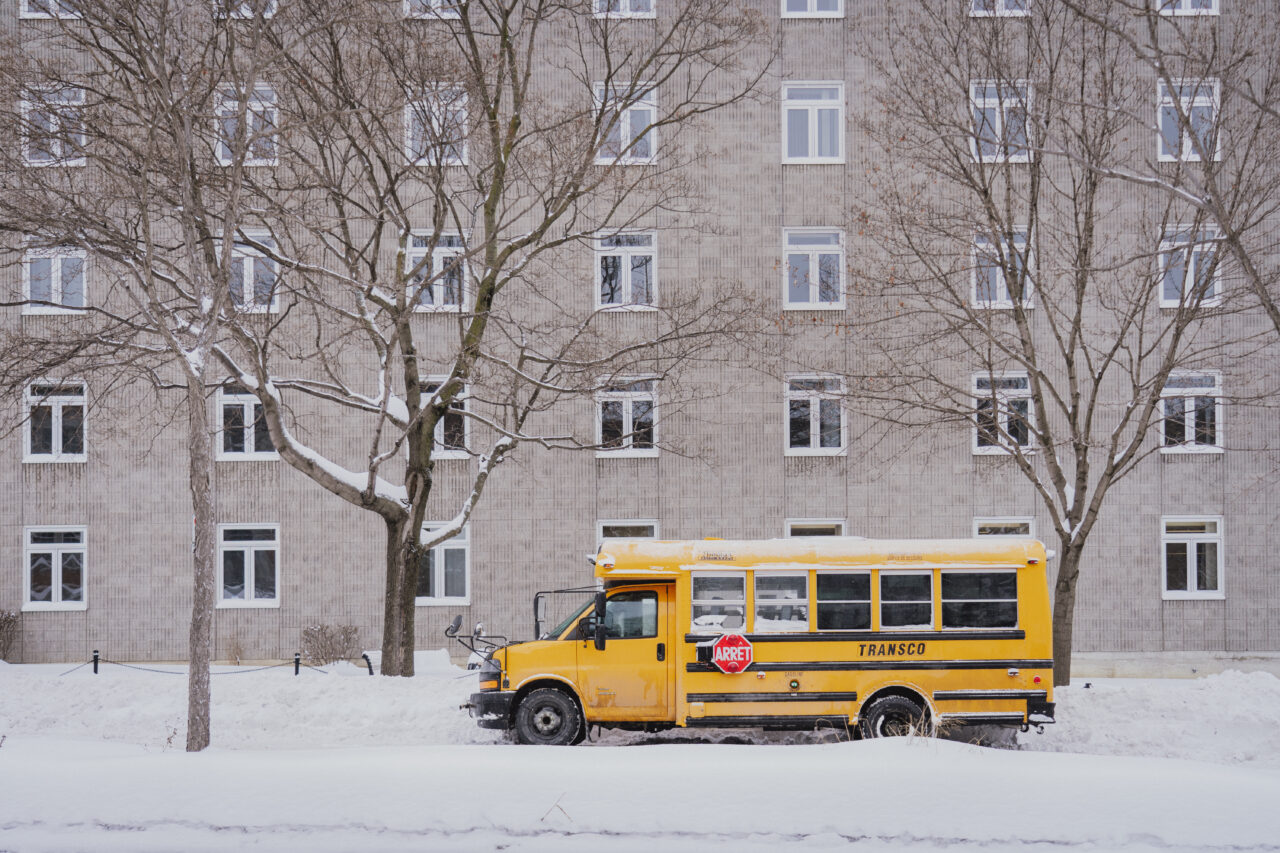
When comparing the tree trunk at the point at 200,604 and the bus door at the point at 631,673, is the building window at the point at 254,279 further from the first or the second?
the bus door at the point at 631,673

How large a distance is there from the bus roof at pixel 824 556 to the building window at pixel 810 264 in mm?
10917

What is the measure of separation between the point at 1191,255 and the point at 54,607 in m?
22.5


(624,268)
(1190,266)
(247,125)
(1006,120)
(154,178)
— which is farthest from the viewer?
(624,268)

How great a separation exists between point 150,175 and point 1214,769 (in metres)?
14.8

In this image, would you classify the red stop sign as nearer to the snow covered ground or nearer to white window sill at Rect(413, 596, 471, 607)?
the snow covered ground

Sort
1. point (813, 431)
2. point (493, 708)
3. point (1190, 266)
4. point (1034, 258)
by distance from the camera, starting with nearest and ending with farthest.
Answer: point (493, 708) < point (1034, 258) < point (1190, 266) < point (813, 431)

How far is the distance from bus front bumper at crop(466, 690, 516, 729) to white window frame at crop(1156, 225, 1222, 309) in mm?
8867

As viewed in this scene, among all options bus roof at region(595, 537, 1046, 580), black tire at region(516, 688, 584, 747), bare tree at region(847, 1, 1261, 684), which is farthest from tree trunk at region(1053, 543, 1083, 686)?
black tire at region(516, 688, 584, 747)

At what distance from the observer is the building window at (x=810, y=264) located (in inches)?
965

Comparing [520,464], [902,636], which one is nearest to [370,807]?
[902,636]

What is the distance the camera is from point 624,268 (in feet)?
81.7

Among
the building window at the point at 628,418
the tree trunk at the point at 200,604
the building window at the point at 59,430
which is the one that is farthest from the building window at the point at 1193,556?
the building window at the point at 59,430

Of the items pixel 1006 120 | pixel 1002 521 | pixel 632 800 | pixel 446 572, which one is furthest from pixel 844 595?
pixel 446 572

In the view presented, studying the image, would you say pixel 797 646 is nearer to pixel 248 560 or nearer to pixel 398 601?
pixel 398 601
